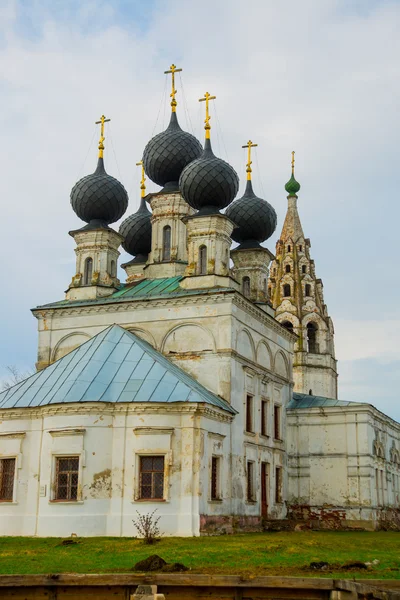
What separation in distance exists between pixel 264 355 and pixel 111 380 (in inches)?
284

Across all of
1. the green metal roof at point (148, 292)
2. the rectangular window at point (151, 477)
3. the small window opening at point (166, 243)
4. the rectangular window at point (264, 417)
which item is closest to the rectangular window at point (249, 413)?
the rectangular window at point (264, 417)

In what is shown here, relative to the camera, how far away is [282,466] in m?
28.6

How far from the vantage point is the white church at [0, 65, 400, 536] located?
21.2 metres

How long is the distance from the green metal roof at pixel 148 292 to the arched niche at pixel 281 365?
4.68 metres

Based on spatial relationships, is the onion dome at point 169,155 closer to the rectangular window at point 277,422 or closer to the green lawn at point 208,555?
the rectangular window at point 277,422

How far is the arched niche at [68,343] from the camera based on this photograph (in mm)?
26797

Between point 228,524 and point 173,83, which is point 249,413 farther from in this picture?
point 173,83

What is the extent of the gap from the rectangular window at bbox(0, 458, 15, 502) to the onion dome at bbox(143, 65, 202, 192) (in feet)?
40.0

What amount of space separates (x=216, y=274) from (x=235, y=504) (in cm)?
712

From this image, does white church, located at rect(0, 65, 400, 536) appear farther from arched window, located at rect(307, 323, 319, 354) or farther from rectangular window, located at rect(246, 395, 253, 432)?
arched window, located at rect(307, 323, 319, 354)

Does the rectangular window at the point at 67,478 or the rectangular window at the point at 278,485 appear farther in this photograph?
the rectangular window at the point at 278,485

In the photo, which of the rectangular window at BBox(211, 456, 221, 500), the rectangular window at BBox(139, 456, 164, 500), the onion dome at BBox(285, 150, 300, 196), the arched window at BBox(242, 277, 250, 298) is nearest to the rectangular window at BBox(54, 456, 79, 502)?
the rectangular window at BBox(139, 456, 164, 500)

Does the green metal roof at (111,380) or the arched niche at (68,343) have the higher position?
the arched niche at (68,343)

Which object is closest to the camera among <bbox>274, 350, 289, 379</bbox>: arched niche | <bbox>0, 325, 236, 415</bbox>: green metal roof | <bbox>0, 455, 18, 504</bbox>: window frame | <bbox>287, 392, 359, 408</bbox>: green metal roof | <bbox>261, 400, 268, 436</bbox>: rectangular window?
<bbox>0, 325, 236, 415</bbox>: green metal roof
